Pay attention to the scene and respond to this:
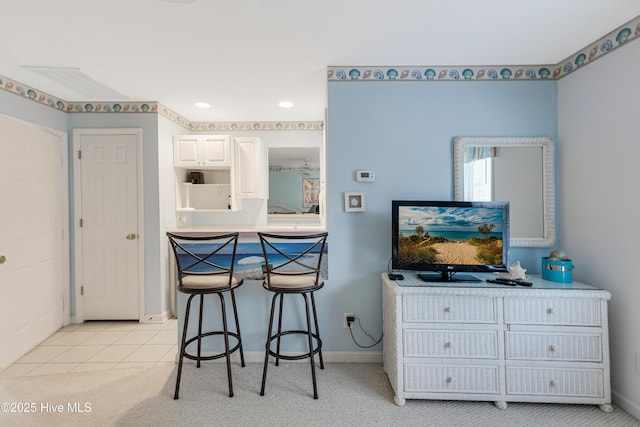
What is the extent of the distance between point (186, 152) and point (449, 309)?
128 inches

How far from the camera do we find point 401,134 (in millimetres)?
2547

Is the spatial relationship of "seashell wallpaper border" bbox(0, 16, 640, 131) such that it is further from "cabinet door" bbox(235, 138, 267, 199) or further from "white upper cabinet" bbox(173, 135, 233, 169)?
"cabinet door" bbox(235, 138, 267, 199)

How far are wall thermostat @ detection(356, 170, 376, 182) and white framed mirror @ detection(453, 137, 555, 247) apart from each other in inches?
26.4

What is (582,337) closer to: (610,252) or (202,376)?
(610,252)

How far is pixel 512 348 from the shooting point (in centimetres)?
202

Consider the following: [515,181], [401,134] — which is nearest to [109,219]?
[401,134]

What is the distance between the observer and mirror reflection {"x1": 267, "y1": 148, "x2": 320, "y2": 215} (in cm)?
405

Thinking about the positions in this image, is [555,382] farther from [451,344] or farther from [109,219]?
[109,219]

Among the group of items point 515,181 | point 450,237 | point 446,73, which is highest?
point 446,73

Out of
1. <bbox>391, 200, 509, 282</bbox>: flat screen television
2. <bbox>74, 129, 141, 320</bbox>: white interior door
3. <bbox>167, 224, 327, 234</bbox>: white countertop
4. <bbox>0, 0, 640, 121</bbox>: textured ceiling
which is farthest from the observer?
<bbox>74, 129, 141, 320</bbox>: white interior door

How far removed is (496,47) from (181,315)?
3157 millimetres

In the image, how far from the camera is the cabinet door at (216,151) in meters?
3.78

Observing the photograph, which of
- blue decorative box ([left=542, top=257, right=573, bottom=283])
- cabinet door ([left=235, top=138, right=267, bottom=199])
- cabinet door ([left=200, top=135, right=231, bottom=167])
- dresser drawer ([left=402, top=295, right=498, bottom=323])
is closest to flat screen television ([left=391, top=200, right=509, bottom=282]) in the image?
dresser drawer ([left=402, top=295, right=498, bottom=323])

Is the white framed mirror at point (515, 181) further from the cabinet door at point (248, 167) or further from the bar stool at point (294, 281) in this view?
the cabinet door at point (248, 167)
